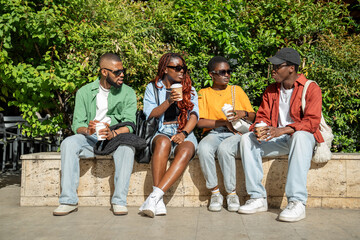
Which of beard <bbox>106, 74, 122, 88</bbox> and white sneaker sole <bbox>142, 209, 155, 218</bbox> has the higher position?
beard <bbox>106, 74, 122, 88</bbox>

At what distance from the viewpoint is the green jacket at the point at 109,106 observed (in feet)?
14.1

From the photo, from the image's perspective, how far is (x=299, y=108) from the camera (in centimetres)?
408

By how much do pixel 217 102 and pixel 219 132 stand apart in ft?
1.27

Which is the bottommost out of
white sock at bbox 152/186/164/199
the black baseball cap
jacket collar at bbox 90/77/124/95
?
white sock at bbox 152/186/164/199

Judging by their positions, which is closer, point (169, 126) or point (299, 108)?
point (299, 108)

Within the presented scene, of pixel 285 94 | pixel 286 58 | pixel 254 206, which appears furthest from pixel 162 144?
pixel 286 58

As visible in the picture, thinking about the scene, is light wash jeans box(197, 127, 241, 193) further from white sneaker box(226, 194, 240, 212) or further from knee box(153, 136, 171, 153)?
knee box(153, 136, 171, 153)

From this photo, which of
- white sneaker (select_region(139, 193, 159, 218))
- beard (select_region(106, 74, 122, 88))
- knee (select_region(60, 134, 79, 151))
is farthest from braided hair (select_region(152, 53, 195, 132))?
knee (select_region(60, 134, 79, 151))

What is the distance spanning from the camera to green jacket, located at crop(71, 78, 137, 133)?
4.29m

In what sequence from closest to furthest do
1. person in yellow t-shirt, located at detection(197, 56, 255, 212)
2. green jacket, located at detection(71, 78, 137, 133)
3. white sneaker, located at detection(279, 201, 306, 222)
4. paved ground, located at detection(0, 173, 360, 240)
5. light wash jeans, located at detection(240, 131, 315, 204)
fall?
1. paved ground, located at detection(0, 173, 360, 240)
2. white sneaker, located at detection(279, 201, 306, 222)
3. light wash jeans, located at detection(240, 131, 315, 204)
4. person in yellow t-shirt, located at detection(197, 56, 255, 212)
5. green jacket, located at detection(71, 78, 137, 133)

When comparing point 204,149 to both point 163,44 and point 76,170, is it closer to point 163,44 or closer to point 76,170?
point 76,170

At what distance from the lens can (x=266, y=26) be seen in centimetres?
548

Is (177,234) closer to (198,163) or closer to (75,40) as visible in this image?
(198,163)

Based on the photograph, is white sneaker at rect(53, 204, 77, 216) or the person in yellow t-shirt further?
the person in yellow t-shirt
